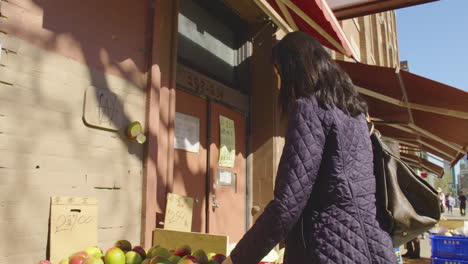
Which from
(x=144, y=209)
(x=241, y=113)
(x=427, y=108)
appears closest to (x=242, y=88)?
(x=241, y=113)

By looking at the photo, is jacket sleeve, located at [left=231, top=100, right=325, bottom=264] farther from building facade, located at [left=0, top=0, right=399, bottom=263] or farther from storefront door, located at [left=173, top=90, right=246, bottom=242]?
storefront door, located at [left=173, top=90, right=246, bottom=242]

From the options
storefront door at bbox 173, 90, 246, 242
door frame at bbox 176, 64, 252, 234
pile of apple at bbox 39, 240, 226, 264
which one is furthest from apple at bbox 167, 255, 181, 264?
door frame at bbox 176, 64, 252, 234

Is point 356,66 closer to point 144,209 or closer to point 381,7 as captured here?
point 381,7

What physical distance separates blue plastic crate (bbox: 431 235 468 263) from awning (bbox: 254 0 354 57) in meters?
2.63

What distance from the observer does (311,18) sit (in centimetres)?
453

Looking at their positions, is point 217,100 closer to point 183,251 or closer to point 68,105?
point 68,105

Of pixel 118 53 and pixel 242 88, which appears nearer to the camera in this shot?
pixel 118 53

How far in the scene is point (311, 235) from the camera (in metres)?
1.57

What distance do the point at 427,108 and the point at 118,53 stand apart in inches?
194

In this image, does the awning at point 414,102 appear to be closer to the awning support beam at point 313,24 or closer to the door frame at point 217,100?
the awning support beam at point 313,24

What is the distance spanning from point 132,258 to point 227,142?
10.7 ft

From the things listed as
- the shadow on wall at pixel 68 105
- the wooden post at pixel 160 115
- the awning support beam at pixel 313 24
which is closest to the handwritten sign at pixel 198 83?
the wooden post at pixel 160 115

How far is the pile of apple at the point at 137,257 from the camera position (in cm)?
255

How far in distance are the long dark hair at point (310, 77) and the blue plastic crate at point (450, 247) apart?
153 inches
